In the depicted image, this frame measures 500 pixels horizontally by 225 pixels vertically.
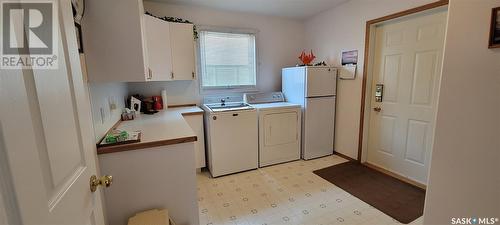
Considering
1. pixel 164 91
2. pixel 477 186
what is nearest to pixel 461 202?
pixel 477 186

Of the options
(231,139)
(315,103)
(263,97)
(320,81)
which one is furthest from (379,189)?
(263,97)

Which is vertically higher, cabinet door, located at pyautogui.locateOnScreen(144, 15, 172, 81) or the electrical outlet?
cabinet door, located at pyautogui.locateOnScreen(144, 15, 172, 81)

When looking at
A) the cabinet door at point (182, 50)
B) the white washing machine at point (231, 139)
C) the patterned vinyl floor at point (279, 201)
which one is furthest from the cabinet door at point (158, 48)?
the patterned vinyl floor at point (279, 201)

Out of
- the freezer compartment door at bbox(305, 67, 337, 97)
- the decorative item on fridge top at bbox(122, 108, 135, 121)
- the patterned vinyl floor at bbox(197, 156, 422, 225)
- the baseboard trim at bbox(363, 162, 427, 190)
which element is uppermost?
the freezer compartment door at bbox(305, 67, 337, 97)

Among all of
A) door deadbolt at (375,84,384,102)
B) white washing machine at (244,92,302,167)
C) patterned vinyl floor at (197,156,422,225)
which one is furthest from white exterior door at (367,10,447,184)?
white washing machine at (244,92,302,167)

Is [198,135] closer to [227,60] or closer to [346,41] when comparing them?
[227,60]

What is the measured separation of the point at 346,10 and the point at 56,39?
3.31 metres

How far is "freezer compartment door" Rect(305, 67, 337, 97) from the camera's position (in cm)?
305

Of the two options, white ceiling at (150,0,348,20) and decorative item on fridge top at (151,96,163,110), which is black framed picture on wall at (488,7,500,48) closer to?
white ceiling at (150,0,348,20)

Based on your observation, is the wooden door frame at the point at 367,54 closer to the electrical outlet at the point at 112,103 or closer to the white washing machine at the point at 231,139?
the white washing machine at the point at 231,139

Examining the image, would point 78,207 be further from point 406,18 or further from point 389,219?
point 406,18

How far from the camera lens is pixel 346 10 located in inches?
119

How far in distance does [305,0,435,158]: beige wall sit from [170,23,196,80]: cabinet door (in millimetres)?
2083

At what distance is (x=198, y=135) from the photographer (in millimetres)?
2820
